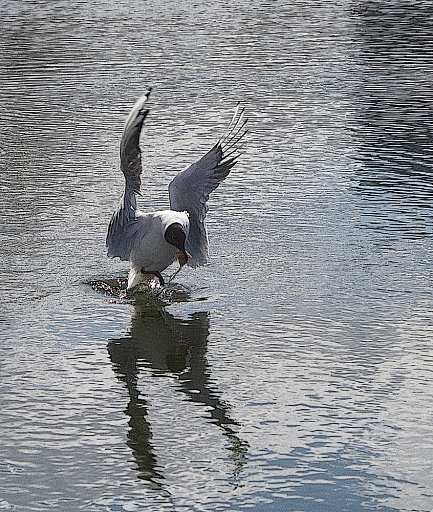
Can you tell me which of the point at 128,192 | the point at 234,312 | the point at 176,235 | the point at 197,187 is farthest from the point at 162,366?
the point at 197,187

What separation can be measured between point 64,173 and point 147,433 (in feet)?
19.3

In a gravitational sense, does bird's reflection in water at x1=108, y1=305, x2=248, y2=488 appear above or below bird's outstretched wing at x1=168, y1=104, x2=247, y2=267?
below

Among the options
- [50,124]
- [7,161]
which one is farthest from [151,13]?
[7,161]

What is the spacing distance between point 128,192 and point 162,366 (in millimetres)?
1732

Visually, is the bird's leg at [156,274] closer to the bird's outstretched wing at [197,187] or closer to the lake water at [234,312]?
the lake water at [234,312]

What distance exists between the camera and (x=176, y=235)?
306 inches

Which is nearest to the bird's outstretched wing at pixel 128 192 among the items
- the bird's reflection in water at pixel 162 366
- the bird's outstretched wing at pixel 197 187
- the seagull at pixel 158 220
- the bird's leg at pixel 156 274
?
the seagull at pixel 158 220

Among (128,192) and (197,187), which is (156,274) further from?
(197,187)

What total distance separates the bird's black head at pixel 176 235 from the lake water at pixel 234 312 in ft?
1.15

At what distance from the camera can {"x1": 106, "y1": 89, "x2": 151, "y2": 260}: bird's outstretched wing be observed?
783cm

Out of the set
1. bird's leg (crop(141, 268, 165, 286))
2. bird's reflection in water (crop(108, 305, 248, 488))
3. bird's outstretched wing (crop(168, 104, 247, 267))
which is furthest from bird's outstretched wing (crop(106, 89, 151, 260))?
bird's reflection in water (crop(108, 305, 248, 488))

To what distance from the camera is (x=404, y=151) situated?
11695 millimetres

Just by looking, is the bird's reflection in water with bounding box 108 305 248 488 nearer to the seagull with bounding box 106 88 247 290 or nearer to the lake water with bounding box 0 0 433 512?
the lake water with bounding box 0 0 433 512

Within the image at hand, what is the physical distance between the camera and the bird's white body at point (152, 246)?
7.93 meters
